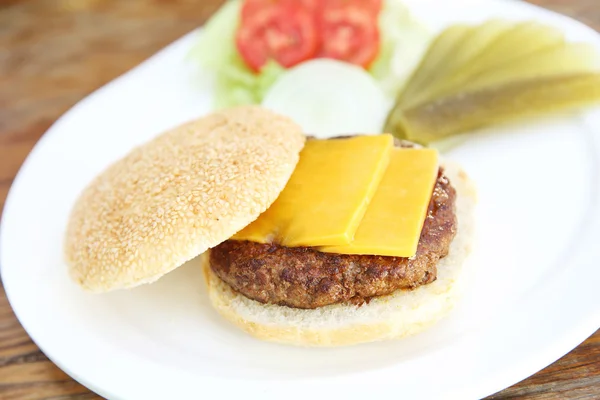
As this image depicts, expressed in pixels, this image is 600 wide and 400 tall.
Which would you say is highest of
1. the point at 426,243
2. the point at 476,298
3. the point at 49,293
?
the point at 426,243

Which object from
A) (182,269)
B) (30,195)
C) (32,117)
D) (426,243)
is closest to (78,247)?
(182,269)

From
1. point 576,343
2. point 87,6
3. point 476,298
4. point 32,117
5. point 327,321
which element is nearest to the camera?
point 576,343

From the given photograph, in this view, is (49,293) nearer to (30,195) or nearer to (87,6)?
(30,195)

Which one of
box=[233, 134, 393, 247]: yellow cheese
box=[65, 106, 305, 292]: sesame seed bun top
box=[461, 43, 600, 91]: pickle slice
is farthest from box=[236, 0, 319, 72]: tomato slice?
box=[233, 134, 393, 247]: yellow cheese

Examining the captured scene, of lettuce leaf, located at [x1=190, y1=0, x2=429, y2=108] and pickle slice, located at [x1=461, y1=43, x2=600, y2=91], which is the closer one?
pickle slice, located at [x1=461, y1=43, x2=600, y2=91]

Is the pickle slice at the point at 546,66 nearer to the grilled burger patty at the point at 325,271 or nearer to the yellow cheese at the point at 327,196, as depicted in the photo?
the yellow cheese at the point at 327,196

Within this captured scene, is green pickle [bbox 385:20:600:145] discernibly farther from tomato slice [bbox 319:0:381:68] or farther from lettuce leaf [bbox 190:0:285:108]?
lettuce leaf [bbox 190:0:285:108]

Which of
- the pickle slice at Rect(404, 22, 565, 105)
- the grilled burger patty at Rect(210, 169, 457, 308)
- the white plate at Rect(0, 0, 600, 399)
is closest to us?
the white plate at Rect(0, 0, 600, 399)
